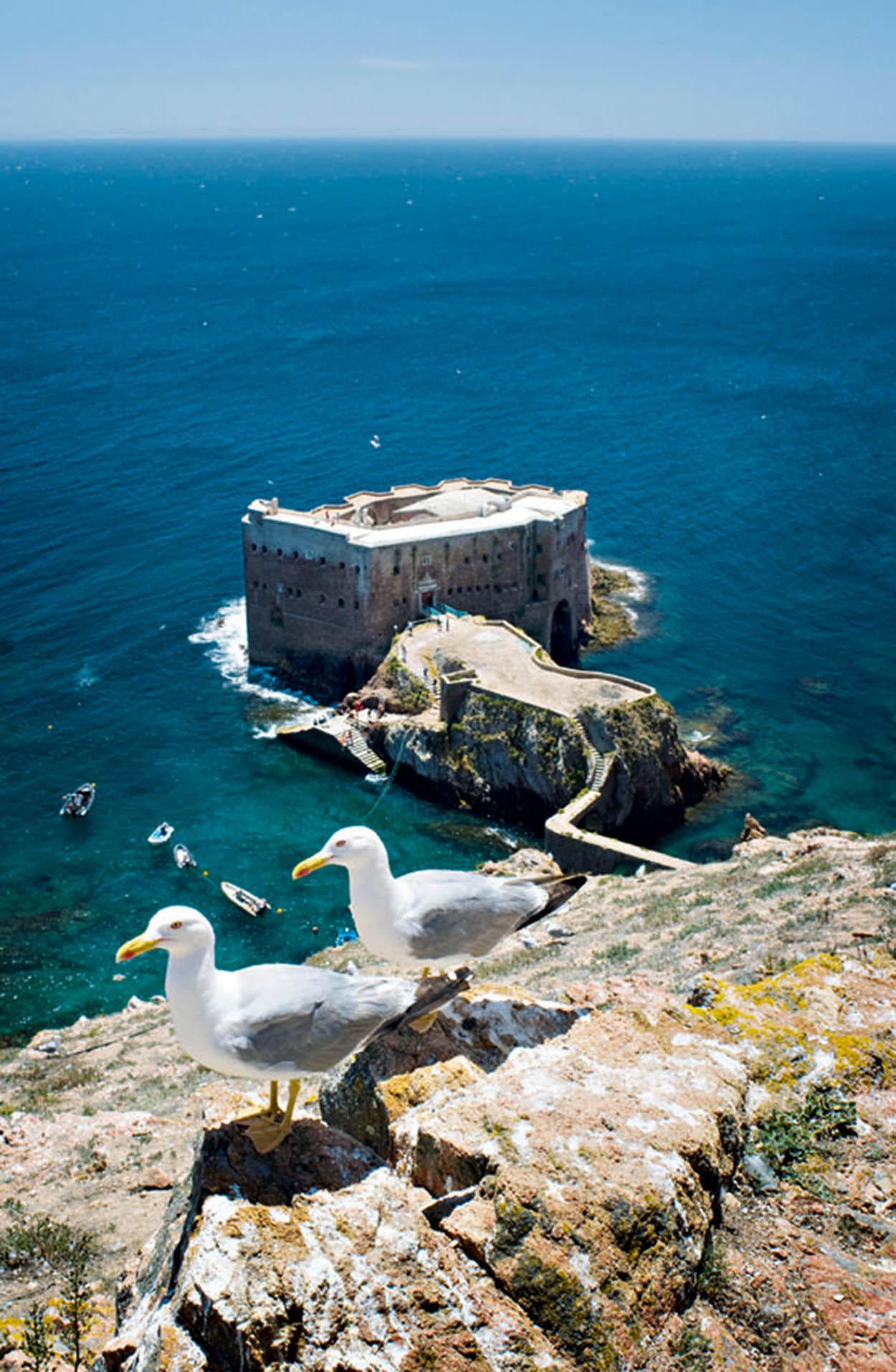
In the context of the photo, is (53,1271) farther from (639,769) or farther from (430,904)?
(639,769)

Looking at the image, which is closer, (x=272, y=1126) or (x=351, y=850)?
(x=272, y=1126)

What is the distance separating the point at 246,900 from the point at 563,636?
29.1 metres

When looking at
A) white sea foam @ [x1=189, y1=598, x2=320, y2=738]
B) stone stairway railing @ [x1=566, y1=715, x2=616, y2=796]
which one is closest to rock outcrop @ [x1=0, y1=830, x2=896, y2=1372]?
stone stairway railing @ [x1=566, y1=715, x2=616, y2=796]

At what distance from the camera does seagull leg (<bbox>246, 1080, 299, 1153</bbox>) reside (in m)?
10.8

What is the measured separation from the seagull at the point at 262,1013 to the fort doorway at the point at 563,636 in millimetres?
55675

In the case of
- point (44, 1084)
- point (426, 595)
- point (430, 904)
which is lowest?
point (44, 1084)

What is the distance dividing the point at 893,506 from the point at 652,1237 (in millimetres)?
88818

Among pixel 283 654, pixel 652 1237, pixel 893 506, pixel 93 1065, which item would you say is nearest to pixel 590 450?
pixel 893 506

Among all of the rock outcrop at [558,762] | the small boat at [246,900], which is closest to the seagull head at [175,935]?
the small boat at [246,900]

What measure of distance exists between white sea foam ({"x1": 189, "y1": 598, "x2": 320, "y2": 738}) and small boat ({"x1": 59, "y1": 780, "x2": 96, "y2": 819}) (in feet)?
30.1

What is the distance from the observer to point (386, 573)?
60.6 m

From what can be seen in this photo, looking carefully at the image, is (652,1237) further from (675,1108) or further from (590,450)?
(590,450)

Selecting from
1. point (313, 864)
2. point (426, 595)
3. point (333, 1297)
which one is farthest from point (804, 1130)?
point (426, 595)

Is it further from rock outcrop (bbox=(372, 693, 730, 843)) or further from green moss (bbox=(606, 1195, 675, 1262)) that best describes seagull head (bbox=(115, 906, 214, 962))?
rock outcrop (bbox=(372, 693, 730, 843))
